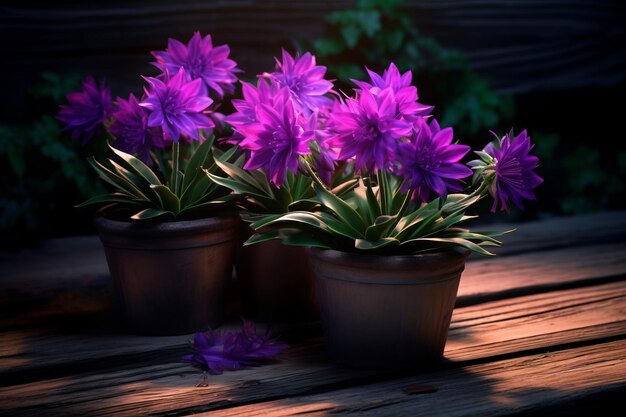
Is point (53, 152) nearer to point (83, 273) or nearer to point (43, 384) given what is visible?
point (83, 273)

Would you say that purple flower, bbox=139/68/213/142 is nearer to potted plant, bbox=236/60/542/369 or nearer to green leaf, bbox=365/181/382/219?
potted plant, bbox=236/60/542/369

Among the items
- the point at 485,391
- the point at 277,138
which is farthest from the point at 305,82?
the point at 485,391

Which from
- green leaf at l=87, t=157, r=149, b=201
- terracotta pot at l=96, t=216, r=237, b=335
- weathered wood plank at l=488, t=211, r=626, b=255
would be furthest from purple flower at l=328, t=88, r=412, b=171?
weathered wood plank at l=488, t=211, r=626, b=255

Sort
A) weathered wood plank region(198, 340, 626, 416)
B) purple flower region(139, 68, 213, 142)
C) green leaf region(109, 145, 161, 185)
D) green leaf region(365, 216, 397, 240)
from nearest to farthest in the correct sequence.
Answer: weathered wood plank region(198, 340, 626, 416), green leaf region(365, 216, 397, 240), purple flower region(139, 68, 213, 142), green leaf region(109, 145, 161, 185)

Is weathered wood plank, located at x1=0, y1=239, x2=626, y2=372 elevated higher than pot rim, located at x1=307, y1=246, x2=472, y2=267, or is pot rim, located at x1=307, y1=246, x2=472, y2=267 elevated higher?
pot rim, located at x1=307, y1=246, x2=472, y2=267

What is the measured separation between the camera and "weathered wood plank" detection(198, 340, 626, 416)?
4.52ft

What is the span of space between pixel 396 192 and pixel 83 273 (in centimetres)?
96

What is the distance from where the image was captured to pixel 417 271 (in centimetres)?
146

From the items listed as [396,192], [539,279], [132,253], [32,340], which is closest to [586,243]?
[539,279]

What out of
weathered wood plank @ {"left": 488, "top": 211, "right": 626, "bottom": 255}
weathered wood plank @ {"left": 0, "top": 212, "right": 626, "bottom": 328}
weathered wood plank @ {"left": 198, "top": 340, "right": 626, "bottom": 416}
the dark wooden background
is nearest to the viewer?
weathered wood plank @ {"left": 198, "top": 340, "right": 626, "bottom": 416}

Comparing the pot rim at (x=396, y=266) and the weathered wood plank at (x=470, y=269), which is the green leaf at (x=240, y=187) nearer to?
the pot rim at (x=396, y=266)

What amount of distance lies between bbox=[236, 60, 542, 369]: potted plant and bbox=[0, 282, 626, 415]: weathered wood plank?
9 centimetres

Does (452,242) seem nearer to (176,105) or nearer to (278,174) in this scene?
(278,174)

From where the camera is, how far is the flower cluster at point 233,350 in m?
1.58
